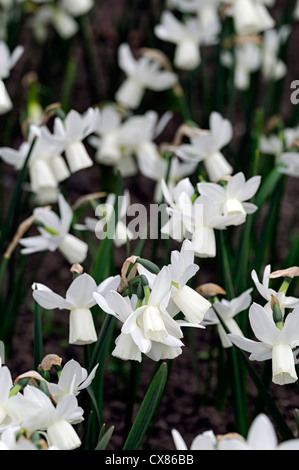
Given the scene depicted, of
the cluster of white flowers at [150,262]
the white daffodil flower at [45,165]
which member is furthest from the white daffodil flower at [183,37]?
the white daffodil flower at [45,165]

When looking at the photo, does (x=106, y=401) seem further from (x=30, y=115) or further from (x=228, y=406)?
(x=30, y=115)

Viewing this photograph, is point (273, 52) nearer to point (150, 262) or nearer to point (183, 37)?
point (183, 37)

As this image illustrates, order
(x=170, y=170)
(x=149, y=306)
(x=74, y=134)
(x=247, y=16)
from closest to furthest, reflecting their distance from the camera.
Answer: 1. (x=149, y=306)
2. (x=74, y=134)
3. (x=170, y=170)
4. (x=247, y=16)

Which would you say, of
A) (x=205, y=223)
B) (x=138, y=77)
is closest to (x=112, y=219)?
(x=205, y=223)

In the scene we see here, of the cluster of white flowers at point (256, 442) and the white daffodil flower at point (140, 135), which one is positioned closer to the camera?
the cluster of white flowers at point (256, 442)

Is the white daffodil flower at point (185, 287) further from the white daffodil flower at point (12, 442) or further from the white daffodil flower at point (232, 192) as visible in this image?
the white daffodil flower at point (12, 442)

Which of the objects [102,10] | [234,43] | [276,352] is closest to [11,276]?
[276,352]
